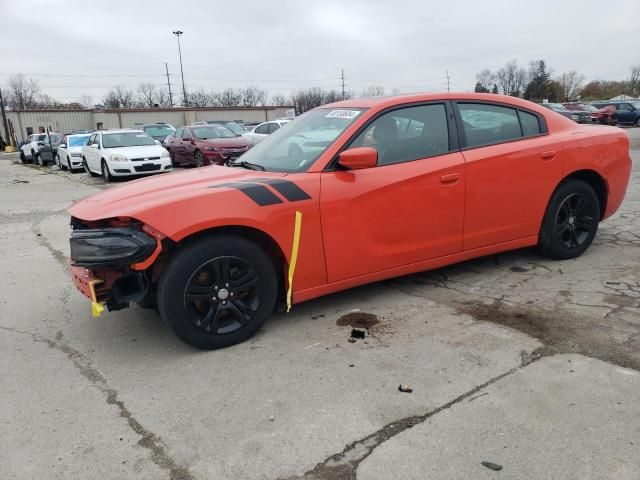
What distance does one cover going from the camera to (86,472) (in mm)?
2287

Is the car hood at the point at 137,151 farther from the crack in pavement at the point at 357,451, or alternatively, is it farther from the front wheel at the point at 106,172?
the crack in pavement at the point at 357,451

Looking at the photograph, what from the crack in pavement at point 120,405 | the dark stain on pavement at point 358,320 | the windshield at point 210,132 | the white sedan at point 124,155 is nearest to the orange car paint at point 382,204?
the dark stain on pavement at point 358,320

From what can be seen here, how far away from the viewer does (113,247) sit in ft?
10.1

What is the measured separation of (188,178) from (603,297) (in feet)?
10.8

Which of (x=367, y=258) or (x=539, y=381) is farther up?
(x=367, y=258)

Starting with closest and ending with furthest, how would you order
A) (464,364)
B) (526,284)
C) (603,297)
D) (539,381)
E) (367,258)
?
(539,381), (464,364), (367,258), (603,297), (526,284)

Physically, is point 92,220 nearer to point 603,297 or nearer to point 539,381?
point 539,381

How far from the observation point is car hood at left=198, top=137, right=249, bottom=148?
16.0 m

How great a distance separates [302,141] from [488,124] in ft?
5.21

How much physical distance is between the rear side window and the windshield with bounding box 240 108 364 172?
158cm

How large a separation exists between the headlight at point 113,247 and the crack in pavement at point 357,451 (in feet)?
5.09

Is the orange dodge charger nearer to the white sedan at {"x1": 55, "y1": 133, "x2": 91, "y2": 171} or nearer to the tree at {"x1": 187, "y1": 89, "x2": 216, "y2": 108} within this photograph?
the white sedan at {"x1": 55, "y1": 133, "x2": 91, "y2": 171}

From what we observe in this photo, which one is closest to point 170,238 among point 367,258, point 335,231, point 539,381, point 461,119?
point 335,231

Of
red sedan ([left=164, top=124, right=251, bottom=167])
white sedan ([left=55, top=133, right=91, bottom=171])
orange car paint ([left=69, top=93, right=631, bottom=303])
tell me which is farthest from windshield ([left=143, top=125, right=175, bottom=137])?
orange car paint ([left=69, top=93, right=631, bottom=303])
